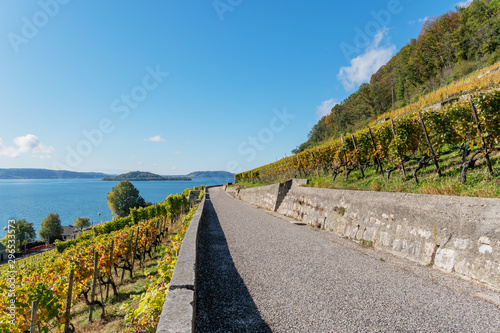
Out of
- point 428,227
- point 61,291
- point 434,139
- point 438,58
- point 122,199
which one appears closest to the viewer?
point 428,227

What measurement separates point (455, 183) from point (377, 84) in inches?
3041

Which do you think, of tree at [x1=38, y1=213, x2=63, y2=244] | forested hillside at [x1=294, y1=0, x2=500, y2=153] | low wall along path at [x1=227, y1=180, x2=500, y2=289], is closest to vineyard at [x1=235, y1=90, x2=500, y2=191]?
low wall along path at [x1=227, y1=180, x2=500, y2=289]

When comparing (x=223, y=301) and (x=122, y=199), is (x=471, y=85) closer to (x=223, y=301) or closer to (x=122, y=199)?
(x=223, y=301)

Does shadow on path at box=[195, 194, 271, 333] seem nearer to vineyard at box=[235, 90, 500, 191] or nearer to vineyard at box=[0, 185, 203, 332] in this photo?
vineyard at box=[0, 185, 203, 332]

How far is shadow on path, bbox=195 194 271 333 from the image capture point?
290 cm

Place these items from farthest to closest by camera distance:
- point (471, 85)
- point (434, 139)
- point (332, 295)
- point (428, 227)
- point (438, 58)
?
point (438, 58) → point (471, 85) → point (434, 139) → point (428, 227) → point (332, 295)

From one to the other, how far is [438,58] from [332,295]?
71239 mm

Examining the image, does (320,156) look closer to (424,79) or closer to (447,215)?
(447,215)

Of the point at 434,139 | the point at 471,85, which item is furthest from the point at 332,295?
the point at 471,85

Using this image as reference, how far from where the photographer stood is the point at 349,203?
309 inches

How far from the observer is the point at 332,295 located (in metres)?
3.65

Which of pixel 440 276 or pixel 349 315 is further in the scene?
pixel 440 276

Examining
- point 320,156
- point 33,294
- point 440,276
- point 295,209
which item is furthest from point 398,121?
point 33,294

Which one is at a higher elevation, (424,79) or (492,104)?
(424,79)
